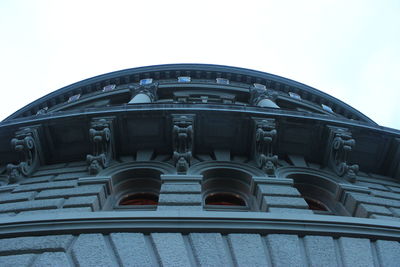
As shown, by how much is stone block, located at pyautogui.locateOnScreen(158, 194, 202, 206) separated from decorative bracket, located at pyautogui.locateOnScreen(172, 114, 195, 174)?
5.87ft

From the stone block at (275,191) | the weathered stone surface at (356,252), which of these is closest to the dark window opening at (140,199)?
the stone block at (275,191)

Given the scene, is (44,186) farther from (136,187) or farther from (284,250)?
(284,250)

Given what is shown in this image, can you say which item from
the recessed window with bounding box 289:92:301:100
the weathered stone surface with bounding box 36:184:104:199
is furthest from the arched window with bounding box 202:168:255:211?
the recessed window with bounding box 289:92:301:100

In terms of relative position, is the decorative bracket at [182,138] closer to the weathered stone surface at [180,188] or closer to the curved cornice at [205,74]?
the weathered stone surface at [180,188]

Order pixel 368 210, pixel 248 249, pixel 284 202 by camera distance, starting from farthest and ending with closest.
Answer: pixel 368 210 → pixel 284 202 → pixel 248 249

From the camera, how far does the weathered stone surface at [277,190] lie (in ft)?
30.4

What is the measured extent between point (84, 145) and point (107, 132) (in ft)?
4.13

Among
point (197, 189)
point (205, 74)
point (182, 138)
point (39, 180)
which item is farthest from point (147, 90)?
point (197, 189)

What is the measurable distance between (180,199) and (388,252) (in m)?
4.28

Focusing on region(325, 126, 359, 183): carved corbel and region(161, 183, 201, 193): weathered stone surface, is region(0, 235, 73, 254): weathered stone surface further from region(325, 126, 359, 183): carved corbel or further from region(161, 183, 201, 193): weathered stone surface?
region(325, 126, 359, 183): carved corbel

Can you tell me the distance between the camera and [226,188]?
1098 centimetres

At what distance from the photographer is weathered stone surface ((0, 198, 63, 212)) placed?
28.1ft

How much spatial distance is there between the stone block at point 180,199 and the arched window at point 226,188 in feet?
4.84

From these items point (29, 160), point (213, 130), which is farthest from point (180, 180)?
point (29, 160)
